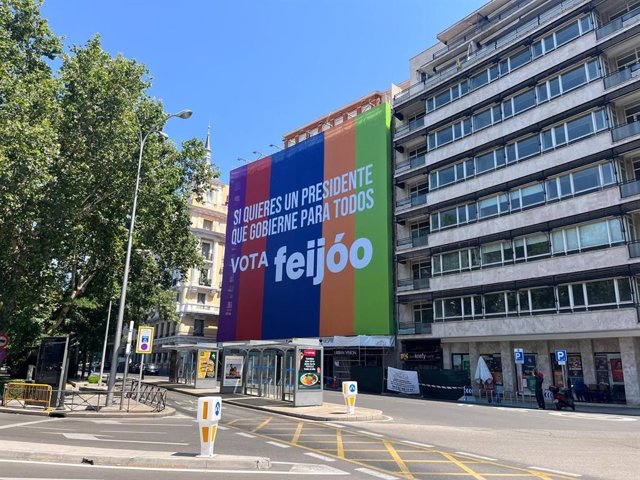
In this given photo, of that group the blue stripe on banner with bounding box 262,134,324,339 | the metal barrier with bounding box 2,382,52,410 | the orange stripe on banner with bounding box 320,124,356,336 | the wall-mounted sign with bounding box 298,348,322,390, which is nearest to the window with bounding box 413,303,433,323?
the orange stripe on banner with bounding box 320,124,356,336

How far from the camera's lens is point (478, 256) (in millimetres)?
36062

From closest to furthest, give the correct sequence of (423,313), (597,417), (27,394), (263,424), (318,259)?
(263,424) → (27,394) → (597,417) → (423,313) → (318,259)

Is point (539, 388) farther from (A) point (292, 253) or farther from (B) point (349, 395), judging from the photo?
(A) point (292, 253)

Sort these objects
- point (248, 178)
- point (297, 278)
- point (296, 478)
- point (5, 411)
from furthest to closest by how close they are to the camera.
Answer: point (248, 178), point (297, 278), point (5, 411), point (296, 478)

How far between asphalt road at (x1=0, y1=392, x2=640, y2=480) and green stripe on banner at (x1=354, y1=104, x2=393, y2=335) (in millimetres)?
21530

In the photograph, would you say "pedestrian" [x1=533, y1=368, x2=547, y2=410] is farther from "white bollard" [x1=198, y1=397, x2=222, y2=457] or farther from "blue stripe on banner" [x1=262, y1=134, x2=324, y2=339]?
"blue stripe on banner" [x1=262, y1=134, x2=324, y2=339]

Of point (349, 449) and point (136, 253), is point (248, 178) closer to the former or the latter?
point (136, 253)

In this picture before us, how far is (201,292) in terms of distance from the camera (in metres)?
68.8

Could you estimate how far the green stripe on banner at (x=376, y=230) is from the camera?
1615 inches

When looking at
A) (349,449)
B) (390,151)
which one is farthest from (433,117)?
(349,449)

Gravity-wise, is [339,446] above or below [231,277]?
below

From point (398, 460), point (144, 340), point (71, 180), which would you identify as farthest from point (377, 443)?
point (71, 180)

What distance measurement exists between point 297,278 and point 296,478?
1588 inches

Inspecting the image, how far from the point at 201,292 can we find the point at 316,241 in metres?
27.9
